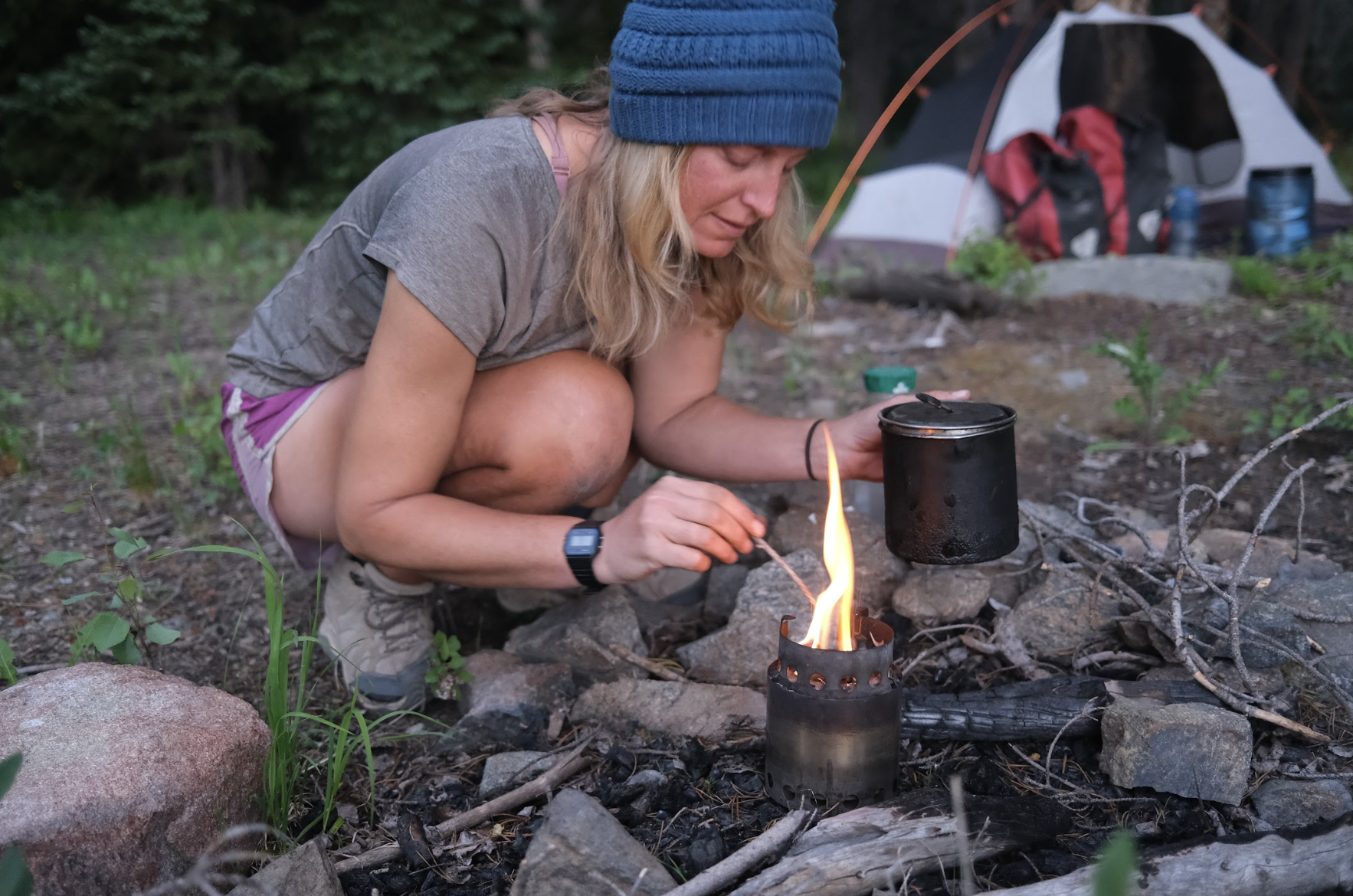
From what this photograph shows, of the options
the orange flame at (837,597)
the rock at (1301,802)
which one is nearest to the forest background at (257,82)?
the orange flame at (837,597)

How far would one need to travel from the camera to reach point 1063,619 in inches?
87.9

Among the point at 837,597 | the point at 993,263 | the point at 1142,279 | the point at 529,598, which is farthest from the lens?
the point at 993,263

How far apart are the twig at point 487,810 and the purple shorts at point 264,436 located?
723mm

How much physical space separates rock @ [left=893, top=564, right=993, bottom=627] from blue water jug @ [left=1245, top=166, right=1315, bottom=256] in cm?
472

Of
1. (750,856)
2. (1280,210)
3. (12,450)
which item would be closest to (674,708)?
(750,856)

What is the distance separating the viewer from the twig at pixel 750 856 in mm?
1553

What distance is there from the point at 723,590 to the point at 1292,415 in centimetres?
220

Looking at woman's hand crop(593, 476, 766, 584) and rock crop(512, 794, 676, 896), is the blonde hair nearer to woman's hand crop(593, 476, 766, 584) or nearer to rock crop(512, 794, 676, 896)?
woman's hand crop(593, 476, 766, 584)

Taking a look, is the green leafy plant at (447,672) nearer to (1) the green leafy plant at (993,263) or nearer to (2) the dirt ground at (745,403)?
(2) the dirt ground at (745,403)

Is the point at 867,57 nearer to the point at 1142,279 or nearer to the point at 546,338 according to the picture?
the point at 1142,279

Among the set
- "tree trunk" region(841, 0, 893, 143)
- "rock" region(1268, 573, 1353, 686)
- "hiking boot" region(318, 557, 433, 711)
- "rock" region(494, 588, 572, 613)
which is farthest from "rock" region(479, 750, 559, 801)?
"tree trunk" region(841, 0, 893, 143)

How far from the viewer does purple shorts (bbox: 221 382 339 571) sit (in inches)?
92.4

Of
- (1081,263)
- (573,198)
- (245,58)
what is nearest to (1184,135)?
(1081,263)

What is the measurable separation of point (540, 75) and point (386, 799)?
30.7ft
